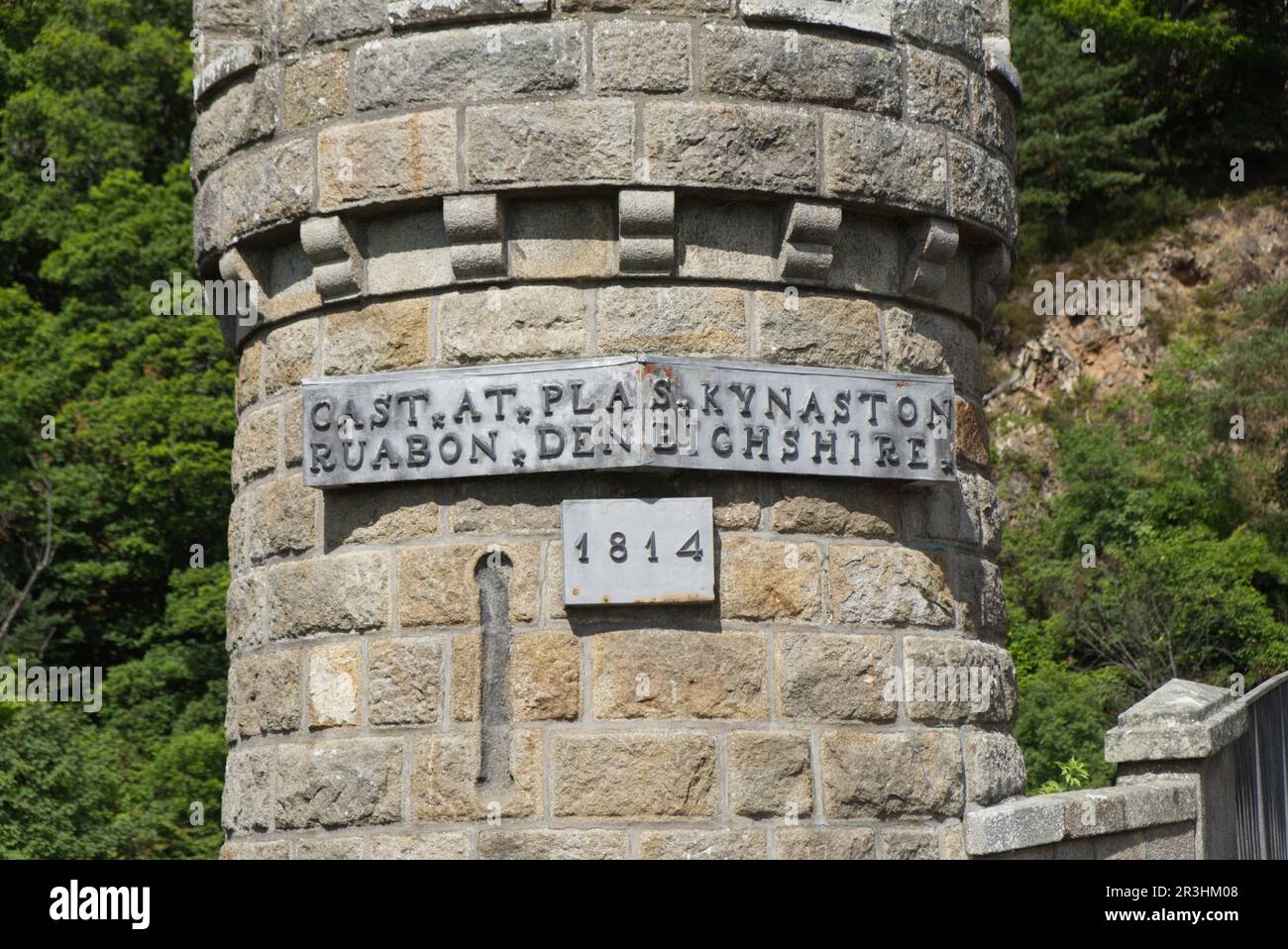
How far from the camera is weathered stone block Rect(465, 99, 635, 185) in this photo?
19.4ft

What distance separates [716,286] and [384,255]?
3.93 feet

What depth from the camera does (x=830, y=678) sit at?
596 cm

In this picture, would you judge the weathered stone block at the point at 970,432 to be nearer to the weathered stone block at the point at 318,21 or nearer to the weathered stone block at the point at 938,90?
the weathered stone block at the point at 938,90

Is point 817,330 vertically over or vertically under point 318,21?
under

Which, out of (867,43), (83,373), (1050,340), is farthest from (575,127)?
(1050,340)

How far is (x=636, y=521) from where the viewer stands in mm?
5852

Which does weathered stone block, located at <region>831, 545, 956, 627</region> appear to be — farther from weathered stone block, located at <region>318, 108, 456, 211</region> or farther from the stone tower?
weathered stone block, located at <region>318, 108, 456, 211</region>

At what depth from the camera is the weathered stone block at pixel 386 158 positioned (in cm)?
601

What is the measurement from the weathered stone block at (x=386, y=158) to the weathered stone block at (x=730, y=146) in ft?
2.33

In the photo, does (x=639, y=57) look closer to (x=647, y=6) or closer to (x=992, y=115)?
(x=647, y=6)

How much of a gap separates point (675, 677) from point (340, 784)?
1231 millimetres

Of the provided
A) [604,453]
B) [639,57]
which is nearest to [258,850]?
[604,453]

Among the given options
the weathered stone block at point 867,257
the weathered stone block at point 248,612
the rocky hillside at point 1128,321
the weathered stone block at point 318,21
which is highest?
the rocky hillside at point 1128,321

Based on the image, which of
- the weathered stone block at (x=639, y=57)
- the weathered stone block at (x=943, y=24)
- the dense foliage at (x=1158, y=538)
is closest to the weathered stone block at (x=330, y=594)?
the weathered stone block at (x=639, y=57)
